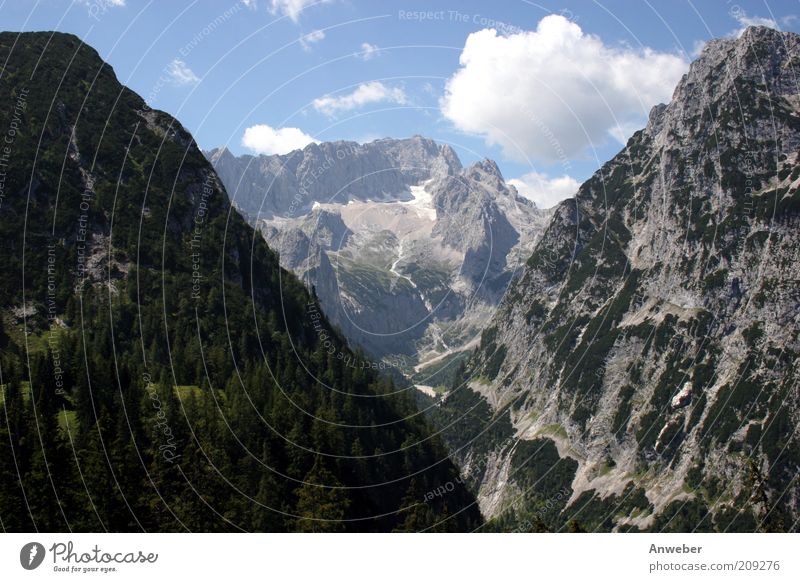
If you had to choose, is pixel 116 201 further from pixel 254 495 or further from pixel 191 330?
pixel 254 495

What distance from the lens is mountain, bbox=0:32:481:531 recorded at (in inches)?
2734

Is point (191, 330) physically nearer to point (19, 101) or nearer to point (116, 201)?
point (116, 201)

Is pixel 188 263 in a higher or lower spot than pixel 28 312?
higher

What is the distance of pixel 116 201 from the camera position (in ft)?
616

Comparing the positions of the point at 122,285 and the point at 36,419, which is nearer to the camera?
the point at 36,419

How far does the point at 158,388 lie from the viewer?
354ft

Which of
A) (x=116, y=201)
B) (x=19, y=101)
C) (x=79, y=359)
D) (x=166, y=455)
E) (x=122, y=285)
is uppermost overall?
(x=19, y=101)

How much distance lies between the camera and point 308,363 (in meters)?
170

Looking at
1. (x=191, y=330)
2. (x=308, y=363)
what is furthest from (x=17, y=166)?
(x=308, y=363)

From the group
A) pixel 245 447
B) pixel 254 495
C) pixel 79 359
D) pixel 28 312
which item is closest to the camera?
pixel 254 495

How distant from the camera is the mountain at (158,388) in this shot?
228 feet
